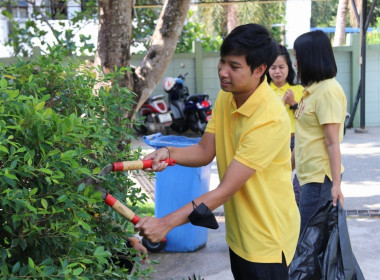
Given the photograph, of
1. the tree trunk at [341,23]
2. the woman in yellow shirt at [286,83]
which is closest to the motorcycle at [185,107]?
the woman in yellow shirt at [286,83]

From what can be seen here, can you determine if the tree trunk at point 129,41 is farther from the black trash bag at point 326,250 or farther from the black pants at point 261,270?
the black pants at point 261,270

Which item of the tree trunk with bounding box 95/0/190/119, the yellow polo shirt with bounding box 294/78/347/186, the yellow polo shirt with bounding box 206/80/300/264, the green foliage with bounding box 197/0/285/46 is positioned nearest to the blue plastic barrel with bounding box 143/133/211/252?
the tree trunk with bounding box 95/0/190/119

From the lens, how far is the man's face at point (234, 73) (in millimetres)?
2799

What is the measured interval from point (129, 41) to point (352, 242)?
2.82 m

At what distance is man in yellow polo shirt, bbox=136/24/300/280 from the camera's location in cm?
277

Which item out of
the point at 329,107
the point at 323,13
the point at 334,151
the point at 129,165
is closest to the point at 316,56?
the point at 329,107

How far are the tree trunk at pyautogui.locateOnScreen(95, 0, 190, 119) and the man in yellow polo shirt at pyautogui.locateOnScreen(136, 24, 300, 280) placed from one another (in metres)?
2.58

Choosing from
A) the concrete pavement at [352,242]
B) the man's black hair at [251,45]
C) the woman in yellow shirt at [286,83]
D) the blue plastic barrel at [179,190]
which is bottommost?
the concrete pavement at [352,242]

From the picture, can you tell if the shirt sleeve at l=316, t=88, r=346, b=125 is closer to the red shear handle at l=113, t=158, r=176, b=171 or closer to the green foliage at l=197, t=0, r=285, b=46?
the red shear handle at l=113, t=158, r=176, b=171

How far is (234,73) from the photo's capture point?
111 inches

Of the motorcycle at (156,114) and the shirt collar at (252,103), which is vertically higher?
the shirt collar at (252,103)

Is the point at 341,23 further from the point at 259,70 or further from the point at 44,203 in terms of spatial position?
the point at 44,203

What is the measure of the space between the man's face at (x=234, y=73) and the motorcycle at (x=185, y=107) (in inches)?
445

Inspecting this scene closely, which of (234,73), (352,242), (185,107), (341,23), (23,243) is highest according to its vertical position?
(234,73)
